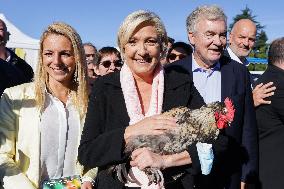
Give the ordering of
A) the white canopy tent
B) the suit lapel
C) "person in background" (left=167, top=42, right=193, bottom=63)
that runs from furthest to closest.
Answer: the white canopy tent < "person in background" (left=167, top=42, right=193, bottom=63) < the suit lapel

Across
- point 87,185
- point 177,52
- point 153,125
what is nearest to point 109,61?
point 177,52

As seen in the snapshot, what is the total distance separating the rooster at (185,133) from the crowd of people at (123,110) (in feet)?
0.12

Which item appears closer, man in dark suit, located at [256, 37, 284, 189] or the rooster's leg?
the rooster's leg

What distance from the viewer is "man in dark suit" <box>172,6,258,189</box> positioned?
323cm

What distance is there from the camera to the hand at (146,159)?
7.56 ft

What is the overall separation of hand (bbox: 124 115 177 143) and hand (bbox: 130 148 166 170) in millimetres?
98

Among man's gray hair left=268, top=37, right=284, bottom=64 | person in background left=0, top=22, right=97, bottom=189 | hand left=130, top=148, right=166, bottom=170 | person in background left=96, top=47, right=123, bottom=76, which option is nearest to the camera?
hand left=130, top=148, right=166, bottom=170

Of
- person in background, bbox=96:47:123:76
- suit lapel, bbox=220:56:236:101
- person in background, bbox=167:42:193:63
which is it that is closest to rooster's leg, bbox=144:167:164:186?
suit lapel, bbox=220:56:236:101

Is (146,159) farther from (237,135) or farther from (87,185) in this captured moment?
(237,135)

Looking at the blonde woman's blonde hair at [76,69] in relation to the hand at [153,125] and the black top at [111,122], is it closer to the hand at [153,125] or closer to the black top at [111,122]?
the black top at [111,122]

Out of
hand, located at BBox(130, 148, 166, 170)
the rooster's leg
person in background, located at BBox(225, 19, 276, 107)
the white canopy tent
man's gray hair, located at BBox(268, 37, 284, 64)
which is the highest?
the white canopy tent

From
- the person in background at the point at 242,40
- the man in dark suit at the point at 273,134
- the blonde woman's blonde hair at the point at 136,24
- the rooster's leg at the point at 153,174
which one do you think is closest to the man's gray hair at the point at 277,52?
the man in dark suit at the point at 273,134

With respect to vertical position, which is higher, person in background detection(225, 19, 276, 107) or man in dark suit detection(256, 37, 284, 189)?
person in background detection(225, 19, 276, 107)

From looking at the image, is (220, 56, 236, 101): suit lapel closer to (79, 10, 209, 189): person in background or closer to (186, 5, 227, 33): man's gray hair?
(186, 5, 227, 33): man's gray hair
